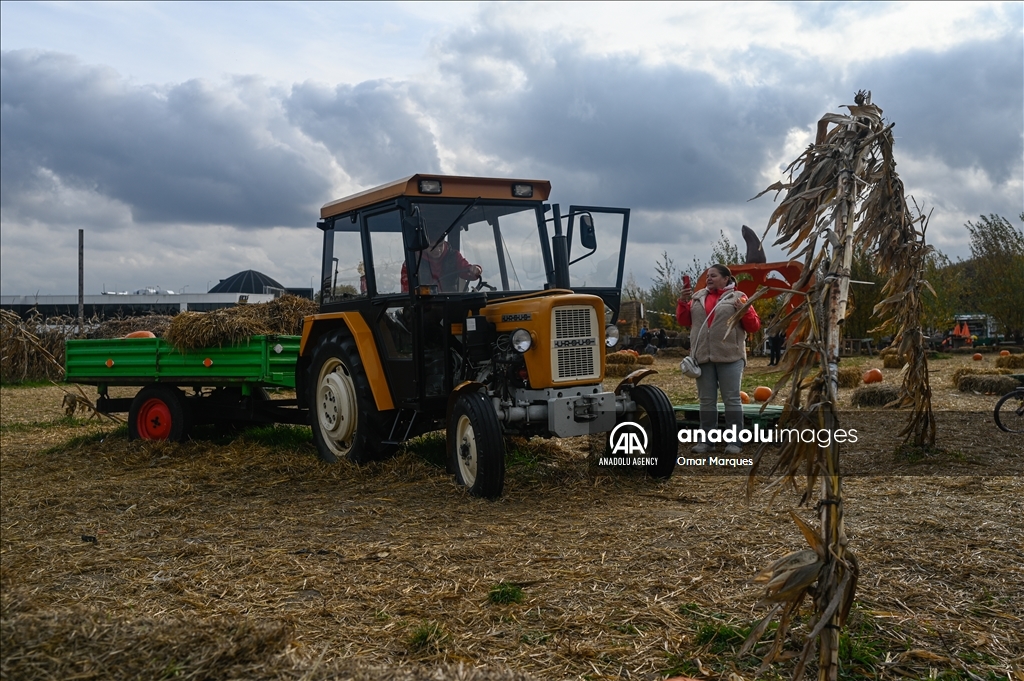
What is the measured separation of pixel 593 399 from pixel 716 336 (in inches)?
61.0

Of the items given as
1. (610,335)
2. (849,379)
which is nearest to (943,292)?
(849,379)

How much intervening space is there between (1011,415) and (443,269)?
5676 mm

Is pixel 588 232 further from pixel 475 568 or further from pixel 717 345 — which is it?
pixel 475 568

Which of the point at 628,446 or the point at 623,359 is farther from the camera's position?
the point at 623,359

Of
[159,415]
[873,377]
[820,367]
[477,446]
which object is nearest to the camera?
[820,367]

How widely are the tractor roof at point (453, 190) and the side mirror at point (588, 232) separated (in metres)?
0.55

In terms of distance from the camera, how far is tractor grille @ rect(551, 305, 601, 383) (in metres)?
6.38

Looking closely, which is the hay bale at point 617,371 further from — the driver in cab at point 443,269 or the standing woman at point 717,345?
the driver in cab at point 443,269

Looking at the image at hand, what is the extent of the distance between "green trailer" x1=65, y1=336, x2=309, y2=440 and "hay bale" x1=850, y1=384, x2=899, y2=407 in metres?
6.82

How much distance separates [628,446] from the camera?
6660 mm

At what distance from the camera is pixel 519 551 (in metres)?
4.73

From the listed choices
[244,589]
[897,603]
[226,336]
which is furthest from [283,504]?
[897,603]

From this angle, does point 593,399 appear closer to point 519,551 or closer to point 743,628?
point 519,551

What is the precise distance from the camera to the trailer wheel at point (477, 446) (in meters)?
5.86
